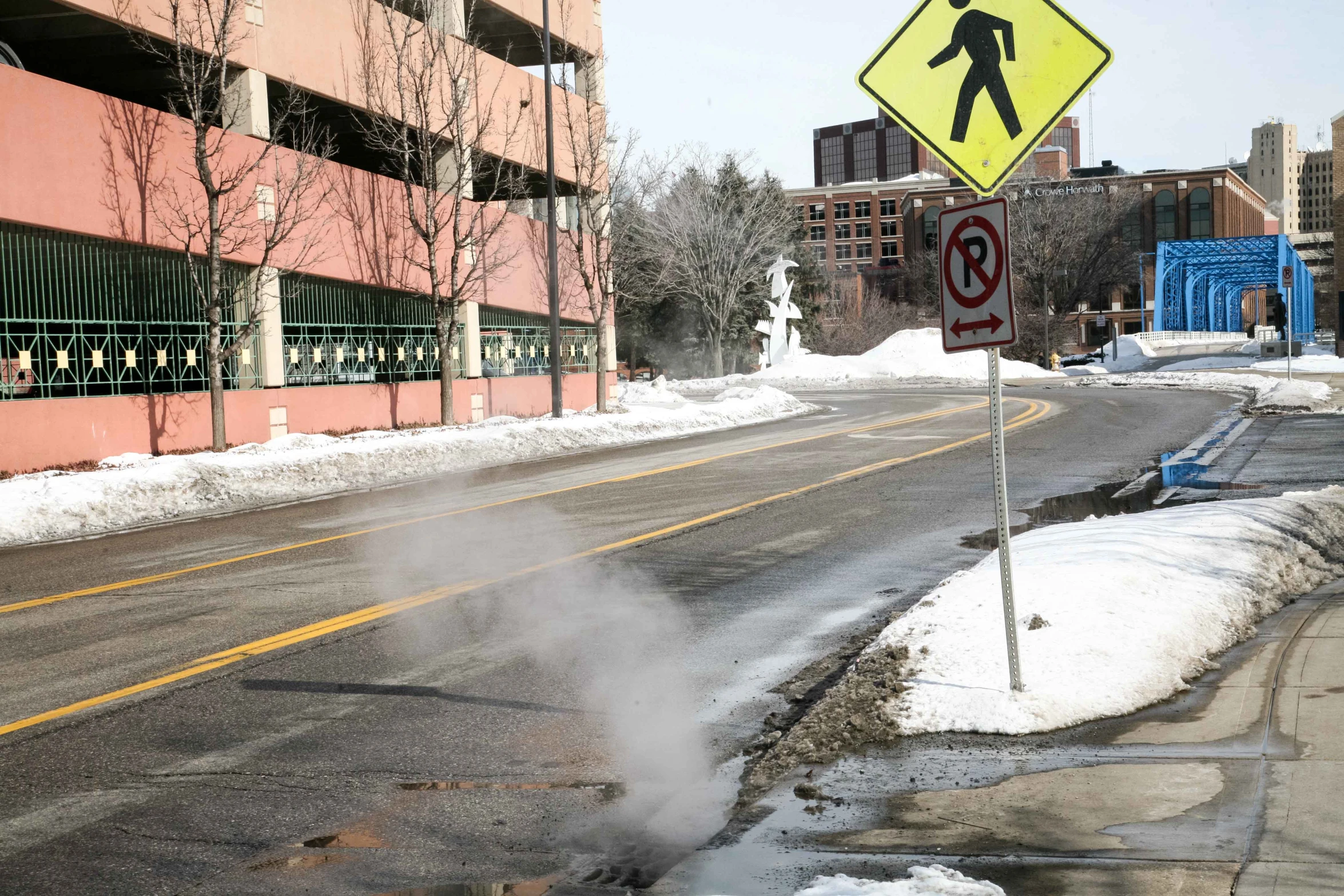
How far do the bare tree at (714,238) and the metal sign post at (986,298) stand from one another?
54842 millimetres

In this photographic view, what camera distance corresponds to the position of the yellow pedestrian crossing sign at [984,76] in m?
5.93

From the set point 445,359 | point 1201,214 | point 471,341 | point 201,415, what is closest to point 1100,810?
point 201,415

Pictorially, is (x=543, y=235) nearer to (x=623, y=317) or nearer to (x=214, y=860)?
(x=214, y=860)

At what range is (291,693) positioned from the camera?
6.70 metres

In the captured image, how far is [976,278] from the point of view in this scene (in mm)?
5676

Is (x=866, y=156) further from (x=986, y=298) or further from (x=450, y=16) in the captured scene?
(x=986, y=298)

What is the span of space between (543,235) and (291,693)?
2639cm

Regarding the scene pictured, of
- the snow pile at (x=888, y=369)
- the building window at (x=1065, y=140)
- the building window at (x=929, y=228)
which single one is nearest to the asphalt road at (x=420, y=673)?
the snow pile at (x=888, y=369)

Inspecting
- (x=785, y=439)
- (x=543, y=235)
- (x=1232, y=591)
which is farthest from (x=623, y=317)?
(x=1232, y=591)

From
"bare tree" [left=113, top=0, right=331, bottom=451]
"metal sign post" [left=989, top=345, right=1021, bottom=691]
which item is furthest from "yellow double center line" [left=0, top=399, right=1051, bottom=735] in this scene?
"bare tree" [left=113, top=0, right=331, bottom=451]

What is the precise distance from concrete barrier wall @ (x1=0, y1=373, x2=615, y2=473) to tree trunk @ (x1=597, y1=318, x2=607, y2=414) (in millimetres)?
2275

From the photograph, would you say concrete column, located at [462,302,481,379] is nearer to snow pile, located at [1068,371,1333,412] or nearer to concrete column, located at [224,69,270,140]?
concrete column, located at [224,69,270,140]

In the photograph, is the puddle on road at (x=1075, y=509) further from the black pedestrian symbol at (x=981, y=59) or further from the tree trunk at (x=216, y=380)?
the tree trunk at (x=216, y=380)

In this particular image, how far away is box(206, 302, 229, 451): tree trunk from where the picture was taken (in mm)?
20172
